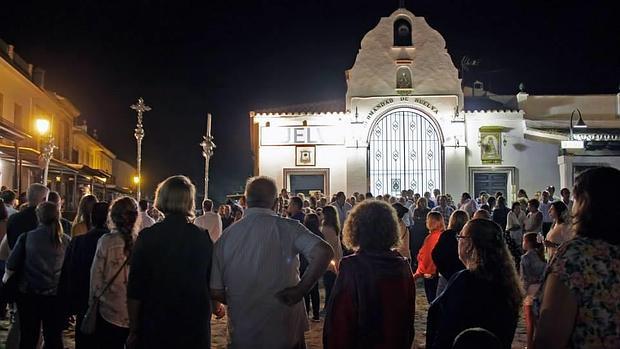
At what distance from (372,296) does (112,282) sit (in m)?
2.26

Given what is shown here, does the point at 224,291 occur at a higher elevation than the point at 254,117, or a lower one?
lower

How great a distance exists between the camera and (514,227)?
43.0ft

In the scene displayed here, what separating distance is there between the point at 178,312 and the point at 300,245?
0.90 metres

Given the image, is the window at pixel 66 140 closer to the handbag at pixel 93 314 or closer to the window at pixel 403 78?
the window at pixel 403 78

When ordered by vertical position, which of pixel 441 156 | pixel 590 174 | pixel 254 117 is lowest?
pixel 590 174

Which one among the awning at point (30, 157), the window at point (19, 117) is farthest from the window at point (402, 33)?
the window at point (19, 117)

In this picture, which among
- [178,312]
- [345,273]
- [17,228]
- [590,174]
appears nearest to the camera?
[590,174]

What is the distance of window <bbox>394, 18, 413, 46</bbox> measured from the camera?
24.7 m

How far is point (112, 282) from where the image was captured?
4969mm

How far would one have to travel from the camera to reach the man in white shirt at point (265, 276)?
13.4 feet

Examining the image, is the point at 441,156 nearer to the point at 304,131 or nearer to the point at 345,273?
the point at 304,131

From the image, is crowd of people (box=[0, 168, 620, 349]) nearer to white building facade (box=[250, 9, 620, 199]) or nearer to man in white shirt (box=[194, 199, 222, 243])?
man in white shirt (box=[194, 199, 222, 243])

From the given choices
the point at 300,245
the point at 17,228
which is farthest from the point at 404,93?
the point at 300,245

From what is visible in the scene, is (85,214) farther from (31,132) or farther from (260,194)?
(31,132)
